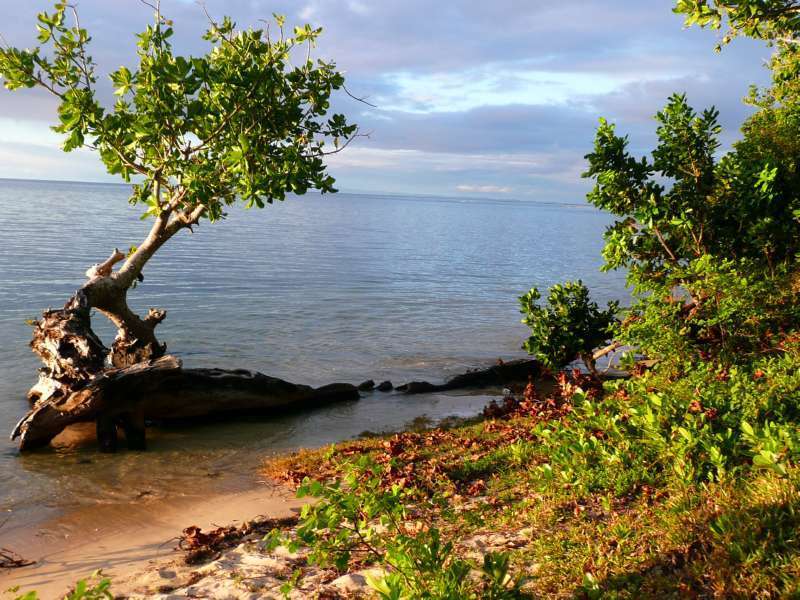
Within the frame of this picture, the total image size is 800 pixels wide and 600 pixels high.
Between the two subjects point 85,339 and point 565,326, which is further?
point 565,326

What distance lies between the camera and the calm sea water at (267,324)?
11.3 metres

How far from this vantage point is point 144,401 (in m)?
12.5

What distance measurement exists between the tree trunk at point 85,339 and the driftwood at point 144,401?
405mm

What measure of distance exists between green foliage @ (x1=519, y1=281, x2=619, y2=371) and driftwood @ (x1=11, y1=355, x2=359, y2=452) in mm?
Result: 6467

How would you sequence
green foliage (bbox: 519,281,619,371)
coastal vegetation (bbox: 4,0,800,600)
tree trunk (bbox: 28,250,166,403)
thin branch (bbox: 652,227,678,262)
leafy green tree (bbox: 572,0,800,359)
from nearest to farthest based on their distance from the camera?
coastal vegetation (bbox: 4,0,800,600), leafy green tree (bbox: 572,0,800,359), tree trunk (bbox: 28,250,166,403), thin branch (bbox: 652,227,678,262), green foliage (bbox: 519,281,619,371)

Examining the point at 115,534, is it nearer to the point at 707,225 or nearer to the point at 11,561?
the point at 11,561

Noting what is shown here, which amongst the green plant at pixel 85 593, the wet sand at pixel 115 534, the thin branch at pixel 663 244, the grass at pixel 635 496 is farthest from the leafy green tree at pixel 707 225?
the green plant at pixel 85 593

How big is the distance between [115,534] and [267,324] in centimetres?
1723

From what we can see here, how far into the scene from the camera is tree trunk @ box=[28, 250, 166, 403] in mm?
12555

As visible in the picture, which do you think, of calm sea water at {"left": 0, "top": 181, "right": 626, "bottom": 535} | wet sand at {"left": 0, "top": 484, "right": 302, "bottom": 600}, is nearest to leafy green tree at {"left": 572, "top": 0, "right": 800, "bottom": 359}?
calm sea water at {"left": 0, "top": 181, "right": 626, "bottom": 535}

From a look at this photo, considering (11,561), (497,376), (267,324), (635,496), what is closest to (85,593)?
(11,561)

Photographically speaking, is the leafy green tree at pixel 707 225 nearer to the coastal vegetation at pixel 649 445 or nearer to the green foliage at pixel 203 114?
the coastal vegetation at pixel 649 445

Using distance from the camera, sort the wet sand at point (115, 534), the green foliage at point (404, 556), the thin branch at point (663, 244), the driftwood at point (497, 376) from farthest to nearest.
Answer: the driftwood at point (497, 376), the thin branch at point (663, 244), the wet sand at point (115, 534), the green foliage at point (404, 556)

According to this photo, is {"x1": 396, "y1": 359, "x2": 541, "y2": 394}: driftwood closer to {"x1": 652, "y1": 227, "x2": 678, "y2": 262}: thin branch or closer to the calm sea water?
the calm sea water
